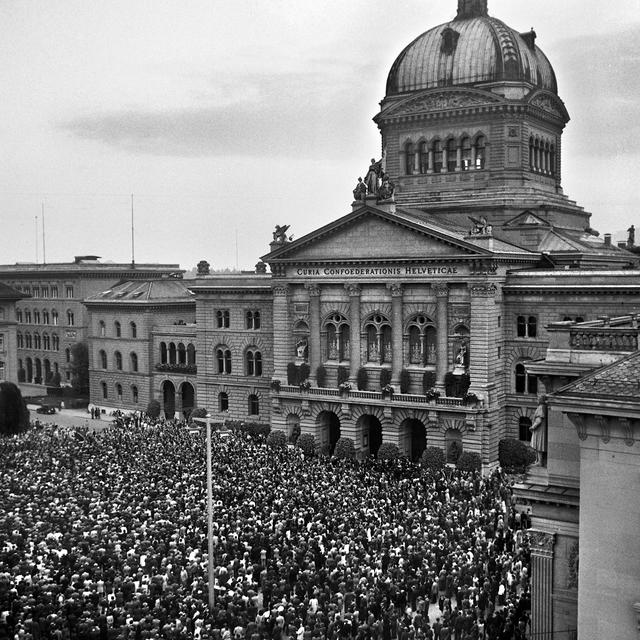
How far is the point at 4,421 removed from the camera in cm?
6334

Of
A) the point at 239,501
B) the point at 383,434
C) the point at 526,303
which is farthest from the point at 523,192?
the point at 239,501

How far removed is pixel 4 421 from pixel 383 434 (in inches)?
1076

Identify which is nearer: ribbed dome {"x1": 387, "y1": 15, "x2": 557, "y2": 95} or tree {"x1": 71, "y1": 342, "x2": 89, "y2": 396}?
ribbed dome {"x1": 387, "y1": 15, "x2": 557, "y2": 95}

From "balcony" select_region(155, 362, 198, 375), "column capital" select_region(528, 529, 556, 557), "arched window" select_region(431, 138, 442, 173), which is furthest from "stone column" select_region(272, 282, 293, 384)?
"column capital" select_region(528, 529, 556, 557)

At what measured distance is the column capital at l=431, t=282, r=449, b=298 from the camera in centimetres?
5566

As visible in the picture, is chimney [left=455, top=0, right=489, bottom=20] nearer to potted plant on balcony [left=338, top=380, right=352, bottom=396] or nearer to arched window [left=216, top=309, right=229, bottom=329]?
arched window [left=216, top=309, right=229, bottom=329]

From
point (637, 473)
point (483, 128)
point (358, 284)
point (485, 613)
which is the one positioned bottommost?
point (485, 613)

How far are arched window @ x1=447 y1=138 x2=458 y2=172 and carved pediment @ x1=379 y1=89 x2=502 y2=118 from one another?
2.52 m

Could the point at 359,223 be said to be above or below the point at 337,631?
above

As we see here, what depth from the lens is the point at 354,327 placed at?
5962 centimetres

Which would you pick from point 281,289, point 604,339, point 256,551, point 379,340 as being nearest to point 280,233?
point 281,289

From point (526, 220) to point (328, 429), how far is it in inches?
802

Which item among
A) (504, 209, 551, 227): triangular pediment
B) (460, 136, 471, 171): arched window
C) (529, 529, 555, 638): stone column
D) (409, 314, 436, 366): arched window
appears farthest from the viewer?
(460, 136, 471, 171): arched window

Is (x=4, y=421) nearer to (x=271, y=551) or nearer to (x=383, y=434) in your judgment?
(x=383, y=434)
